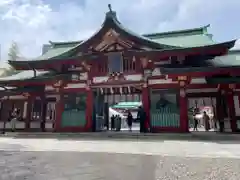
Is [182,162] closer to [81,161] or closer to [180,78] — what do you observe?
[81,161]

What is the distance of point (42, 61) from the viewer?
1581 cm

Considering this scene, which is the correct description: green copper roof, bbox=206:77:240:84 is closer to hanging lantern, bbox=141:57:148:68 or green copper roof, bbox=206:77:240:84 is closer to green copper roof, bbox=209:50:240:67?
green copper roof, bbox=209:50:240:67

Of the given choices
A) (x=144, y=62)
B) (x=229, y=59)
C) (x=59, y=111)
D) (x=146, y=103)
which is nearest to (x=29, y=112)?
(x=59, y=111)

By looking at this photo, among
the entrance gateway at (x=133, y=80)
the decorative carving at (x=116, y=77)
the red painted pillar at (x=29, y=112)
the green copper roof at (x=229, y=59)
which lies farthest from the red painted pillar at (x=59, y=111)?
the green copper roof at (x=229, y=59)

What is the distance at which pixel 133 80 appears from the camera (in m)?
14.5

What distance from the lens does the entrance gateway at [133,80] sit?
531 inches

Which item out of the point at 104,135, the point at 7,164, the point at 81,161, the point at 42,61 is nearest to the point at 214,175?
the point at 81,161

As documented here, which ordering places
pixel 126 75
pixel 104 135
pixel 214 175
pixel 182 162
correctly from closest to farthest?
pixel 214 175
pixel 182 162
pixel 104 135
pixel 126 75

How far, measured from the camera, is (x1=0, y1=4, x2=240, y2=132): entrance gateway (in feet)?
44.2

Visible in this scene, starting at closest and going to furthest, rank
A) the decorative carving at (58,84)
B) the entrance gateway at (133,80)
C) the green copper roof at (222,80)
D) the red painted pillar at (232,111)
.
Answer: the green copper roof at (222,80) < the entrance gateway at (133,80) < the red painted pillar at (232,111) < the decorative carving at (58,84)

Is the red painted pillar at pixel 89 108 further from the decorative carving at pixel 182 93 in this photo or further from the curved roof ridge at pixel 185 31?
the curved roof ridge at pixel 185 31

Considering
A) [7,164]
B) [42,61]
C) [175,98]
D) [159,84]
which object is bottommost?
[7,164]

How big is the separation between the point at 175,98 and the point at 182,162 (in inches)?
330

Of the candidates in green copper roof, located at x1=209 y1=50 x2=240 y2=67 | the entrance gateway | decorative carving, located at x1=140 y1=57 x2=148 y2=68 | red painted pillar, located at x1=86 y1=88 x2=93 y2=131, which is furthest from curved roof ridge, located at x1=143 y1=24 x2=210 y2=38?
red painted pillar, located at x1=86 y1=88 x2=93 y2=131
